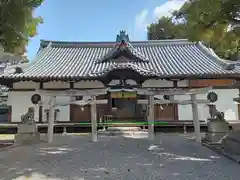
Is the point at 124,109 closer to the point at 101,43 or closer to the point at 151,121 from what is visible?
the point at 101,43

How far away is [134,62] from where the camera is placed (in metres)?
16.4

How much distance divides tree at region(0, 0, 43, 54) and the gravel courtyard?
9.89ft

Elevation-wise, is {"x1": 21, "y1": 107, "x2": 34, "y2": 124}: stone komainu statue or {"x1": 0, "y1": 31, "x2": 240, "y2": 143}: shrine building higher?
{"x1": 0, "y1": 31, "x2": 240, "y2": 143}: shrine building

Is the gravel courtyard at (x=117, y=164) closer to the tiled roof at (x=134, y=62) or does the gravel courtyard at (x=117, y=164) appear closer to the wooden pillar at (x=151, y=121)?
the wooden pillar at (x=151, y=121)

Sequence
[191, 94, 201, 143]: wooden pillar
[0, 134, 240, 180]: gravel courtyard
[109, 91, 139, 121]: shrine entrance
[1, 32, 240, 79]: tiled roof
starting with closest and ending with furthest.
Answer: [0, 134, 240, 180]: gravel courtyard, [191, 94, 201, 143]: wooden pillar, [1, 32, 240, 79]: tiled roof, [109, 91, 139, 121]: shrine entrance

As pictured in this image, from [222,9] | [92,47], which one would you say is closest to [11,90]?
[92,47]

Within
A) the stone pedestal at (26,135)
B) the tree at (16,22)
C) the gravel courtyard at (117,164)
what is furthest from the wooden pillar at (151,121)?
the tree at (16,22)

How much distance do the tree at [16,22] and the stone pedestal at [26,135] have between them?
5.44 m

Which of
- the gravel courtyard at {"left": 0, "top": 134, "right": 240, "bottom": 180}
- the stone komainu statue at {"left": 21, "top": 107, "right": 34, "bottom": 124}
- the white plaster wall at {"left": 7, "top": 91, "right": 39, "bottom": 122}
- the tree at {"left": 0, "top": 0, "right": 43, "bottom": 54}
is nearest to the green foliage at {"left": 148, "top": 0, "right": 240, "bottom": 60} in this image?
the gravel courtyard at {"left": 0, "top": 134, "right": 240, "bottom": 180}

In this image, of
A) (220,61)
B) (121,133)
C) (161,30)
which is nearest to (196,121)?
(121,133)

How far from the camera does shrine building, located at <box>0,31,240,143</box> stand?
1444 cm

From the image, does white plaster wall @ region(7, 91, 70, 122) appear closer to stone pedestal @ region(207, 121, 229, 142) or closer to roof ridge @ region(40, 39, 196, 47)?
roof ridge @ region(40, 39, 196, 47)

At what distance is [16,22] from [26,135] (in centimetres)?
655

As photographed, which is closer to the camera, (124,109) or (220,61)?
(220,61)
